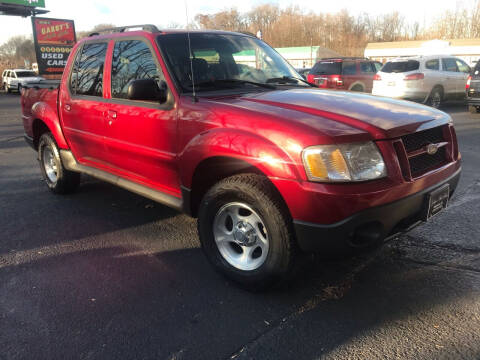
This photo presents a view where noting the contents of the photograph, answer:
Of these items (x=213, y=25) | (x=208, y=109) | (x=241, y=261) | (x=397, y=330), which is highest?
(x=213, y=25)

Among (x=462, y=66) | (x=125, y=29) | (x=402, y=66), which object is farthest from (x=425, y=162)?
(x=462, y=66)

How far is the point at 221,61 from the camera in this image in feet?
11.7

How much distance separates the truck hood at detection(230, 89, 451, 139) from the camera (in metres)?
2.53

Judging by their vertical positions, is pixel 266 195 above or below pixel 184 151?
below

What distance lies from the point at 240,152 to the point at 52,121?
3012 millimetres

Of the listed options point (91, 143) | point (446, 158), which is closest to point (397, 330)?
point (446, 158)

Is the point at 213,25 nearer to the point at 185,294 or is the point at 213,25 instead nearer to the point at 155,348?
the point at 185,294

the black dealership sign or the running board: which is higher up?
the black dealership sign

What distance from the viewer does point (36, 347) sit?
7.58 feet

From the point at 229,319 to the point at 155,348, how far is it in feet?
1.61

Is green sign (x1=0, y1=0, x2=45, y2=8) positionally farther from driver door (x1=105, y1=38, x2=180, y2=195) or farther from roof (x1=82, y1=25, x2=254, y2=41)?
driver door (x1=105, y1=38, x2=180, y2=195)

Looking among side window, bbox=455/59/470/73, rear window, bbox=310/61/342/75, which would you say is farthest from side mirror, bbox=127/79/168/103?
side window, bbox=455/59/470/73

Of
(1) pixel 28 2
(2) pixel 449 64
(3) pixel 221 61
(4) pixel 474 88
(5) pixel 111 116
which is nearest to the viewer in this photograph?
(3) pixel 221 61

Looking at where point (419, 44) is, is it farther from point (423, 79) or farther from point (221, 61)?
point (221, 61)
